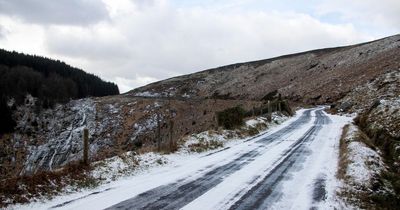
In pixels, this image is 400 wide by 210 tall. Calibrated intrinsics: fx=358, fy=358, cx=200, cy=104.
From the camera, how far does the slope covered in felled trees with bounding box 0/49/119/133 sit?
93.9 meters

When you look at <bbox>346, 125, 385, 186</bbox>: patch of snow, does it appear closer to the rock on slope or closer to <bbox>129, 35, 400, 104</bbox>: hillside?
the rock on slope

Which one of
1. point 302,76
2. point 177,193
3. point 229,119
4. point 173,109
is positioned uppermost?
point 302,76

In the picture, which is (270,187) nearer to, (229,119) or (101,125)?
(229,119)

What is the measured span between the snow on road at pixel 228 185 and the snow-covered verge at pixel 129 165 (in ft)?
0.55

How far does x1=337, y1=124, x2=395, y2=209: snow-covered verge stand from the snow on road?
0.40 metres

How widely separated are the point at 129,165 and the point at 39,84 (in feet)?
366

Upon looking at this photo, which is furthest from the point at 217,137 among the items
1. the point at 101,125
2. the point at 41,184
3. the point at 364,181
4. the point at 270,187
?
the point at 101,125

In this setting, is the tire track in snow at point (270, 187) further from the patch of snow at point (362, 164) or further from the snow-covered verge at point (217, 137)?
the snow-covered verge at point (217, 137)

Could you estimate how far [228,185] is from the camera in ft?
34.8

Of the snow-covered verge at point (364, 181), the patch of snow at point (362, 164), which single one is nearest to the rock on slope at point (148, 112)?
the patch of snow at point (362, 164)

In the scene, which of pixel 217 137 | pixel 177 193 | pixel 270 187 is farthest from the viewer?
pixel 217 137

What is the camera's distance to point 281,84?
10088 cm

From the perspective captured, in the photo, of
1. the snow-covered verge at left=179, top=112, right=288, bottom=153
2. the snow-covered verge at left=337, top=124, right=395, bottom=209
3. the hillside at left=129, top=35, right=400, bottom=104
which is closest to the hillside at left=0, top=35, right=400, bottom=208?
the hillside at left=129, top=35, right=400, bottom=104

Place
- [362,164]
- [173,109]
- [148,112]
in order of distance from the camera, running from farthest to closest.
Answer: [148,112]
[173,109]
[362,164]
